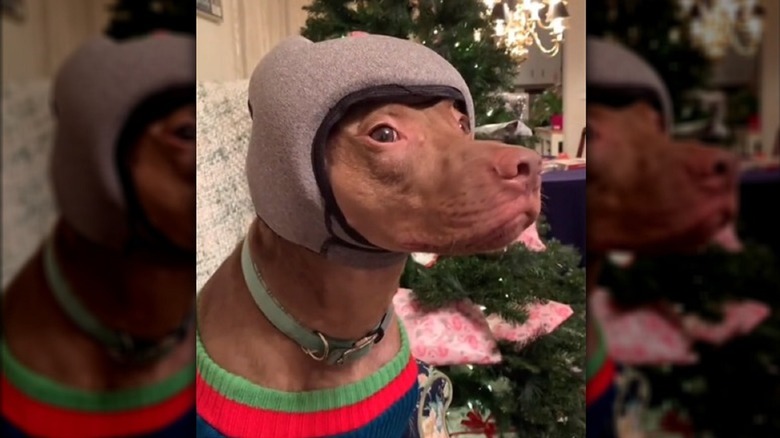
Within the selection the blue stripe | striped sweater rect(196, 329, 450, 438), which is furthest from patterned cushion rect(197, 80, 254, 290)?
the blue stripe

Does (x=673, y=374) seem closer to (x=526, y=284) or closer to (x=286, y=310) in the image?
(x=286, y=310)

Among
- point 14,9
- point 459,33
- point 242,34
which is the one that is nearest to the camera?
point 14,9

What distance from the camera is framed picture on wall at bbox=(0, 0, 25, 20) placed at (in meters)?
0.34

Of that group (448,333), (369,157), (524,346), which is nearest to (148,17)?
(369,157)

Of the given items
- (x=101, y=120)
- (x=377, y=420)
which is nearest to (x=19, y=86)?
(x=101, y=120)

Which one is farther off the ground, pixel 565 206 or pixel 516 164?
pixel 516 164

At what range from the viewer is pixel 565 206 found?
3.15 feet

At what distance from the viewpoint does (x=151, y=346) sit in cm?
42

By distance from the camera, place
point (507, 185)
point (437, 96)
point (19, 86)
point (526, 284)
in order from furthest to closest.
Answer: point (526, 284) → point (437, 96) → point (507, 185) → point (19, 86)

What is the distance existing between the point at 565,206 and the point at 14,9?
744 mm

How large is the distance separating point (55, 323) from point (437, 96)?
0.51 m

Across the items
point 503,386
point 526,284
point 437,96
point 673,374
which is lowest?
point 503,386

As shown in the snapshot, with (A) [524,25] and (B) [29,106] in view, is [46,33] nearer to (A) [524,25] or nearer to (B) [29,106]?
(B) [29,106]

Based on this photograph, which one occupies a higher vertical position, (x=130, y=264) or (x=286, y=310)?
(x=130, y=264)
